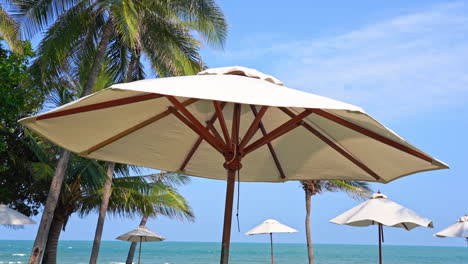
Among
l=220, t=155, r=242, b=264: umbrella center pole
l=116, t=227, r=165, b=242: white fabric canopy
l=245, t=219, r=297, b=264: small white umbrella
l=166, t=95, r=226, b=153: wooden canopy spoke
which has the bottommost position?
l=220, t=155, r=242, b=264: umbrella center pole

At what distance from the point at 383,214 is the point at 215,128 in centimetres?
573

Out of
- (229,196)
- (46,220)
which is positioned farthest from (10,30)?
(229,196)

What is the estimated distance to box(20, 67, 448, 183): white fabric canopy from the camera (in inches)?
168

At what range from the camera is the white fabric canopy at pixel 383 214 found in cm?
1016

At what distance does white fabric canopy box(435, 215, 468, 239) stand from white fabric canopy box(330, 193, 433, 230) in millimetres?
5010

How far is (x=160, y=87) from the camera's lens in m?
3.49

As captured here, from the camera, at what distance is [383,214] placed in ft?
33.8

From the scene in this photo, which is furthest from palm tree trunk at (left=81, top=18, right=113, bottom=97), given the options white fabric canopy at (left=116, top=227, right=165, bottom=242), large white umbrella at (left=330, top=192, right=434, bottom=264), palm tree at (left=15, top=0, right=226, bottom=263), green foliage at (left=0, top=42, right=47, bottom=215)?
white fabric canopy at (left=116, top=227, right=165, bottom=242)

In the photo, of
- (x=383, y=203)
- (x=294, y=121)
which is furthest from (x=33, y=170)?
(x=294, y=121)

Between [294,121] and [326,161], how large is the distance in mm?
1274

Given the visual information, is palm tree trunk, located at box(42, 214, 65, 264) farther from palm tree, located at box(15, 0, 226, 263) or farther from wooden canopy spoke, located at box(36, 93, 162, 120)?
wooden canopy spoke, located at box(36, 93, 162, 120)

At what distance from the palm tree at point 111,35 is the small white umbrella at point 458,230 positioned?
301 inches

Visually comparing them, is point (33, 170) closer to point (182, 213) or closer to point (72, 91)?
point (72, 91)

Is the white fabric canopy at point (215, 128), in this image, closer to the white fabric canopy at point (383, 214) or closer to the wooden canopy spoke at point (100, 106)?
the wooden canopy spoke at point (100, 106)
